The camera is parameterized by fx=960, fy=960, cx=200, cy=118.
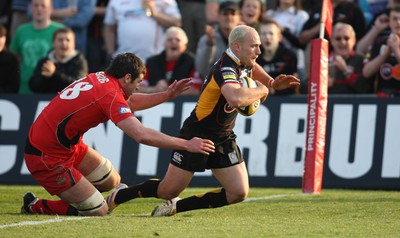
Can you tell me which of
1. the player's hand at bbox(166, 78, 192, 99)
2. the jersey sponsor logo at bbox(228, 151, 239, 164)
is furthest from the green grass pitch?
the player's hand at bbox(166, 78, 192, 99)

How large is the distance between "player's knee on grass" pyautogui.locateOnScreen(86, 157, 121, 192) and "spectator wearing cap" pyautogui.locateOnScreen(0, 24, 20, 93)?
5.26 meters

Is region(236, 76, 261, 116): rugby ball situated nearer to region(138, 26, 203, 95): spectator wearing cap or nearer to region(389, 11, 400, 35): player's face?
region(389, 11, 400, 35): player's face

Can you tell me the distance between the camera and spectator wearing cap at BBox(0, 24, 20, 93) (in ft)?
49.4

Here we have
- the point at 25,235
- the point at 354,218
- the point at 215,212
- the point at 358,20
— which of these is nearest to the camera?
the point at 25,235

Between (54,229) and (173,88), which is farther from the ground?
(173,88)

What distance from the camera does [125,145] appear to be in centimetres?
1409

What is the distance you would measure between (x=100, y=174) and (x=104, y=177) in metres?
0.06

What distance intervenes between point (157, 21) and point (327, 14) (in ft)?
13.0

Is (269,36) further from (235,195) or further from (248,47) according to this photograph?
(235,195)

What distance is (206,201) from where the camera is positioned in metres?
9.59

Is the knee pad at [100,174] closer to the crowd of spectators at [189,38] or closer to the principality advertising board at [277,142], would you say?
the principality advertising board at [277,142]

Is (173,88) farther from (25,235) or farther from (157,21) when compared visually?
(157,21)

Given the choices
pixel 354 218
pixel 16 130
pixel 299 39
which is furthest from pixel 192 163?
pixel 299 39

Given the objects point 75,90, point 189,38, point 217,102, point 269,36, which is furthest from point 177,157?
point 189,38
